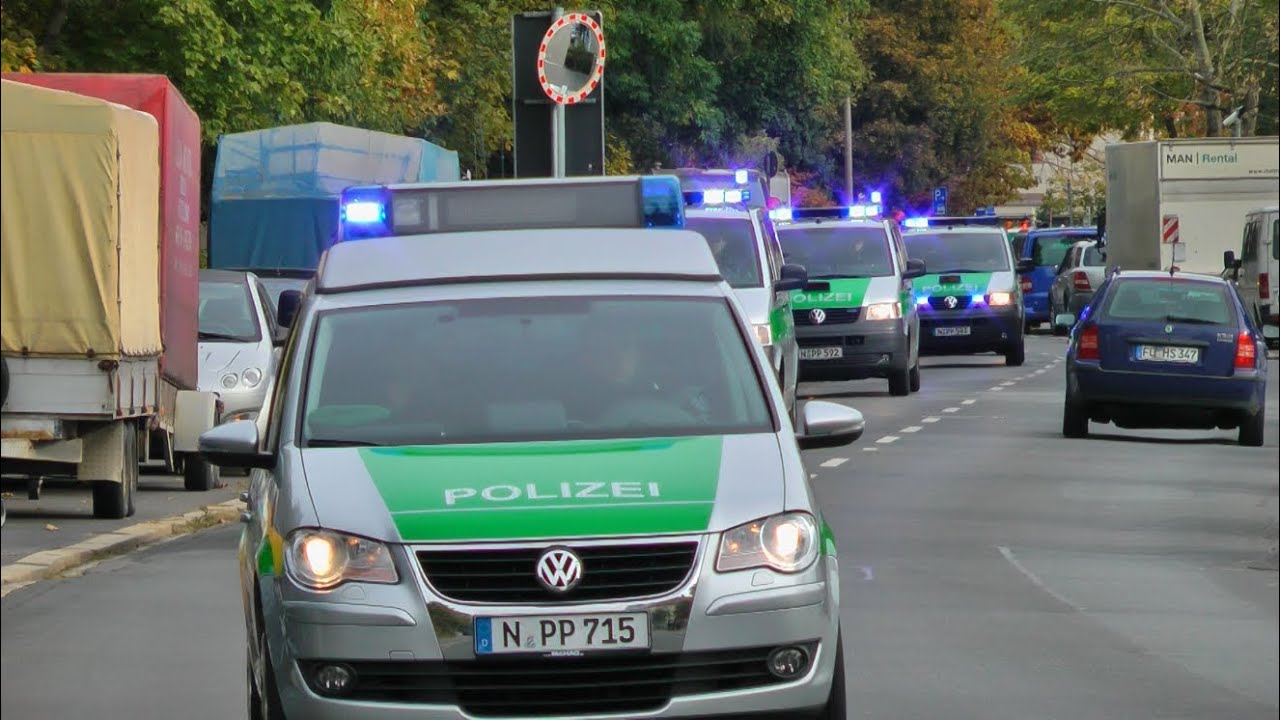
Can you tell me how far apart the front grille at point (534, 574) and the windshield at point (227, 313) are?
14188 mm

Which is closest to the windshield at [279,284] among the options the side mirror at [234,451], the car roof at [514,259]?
the car roof at [514,259]

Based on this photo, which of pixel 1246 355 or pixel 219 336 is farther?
pixel 1246 355

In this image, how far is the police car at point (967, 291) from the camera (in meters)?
39.0

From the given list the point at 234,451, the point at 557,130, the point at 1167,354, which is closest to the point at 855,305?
the point at 1167,354

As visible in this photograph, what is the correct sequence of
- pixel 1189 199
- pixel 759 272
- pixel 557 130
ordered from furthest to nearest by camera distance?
1. pixel 1189 199
2. pixel 759 272
3. pixel 557 130

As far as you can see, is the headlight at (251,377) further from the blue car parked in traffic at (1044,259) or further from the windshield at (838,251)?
the blue car parked in traffic at (1044,259)

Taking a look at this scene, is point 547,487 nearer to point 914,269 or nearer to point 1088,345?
point 1088,345

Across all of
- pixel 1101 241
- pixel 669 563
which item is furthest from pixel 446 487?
pixel 1101 241

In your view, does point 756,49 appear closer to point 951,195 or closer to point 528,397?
point 951,195

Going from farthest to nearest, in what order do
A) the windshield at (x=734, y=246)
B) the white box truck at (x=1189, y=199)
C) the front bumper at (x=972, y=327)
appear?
1. the white box truck at (x=1189, y=199)
2. the front bumper at (x=972, y=327)
3. the windshield at (x=734, y=246)

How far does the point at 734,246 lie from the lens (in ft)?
76.5

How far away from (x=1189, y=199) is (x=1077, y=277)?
6.74 meters

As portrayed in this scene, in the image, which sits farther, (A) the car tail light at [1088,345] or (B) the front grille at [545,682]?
(A) the car tail light at [1088,345]

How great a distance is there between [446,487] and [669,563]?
630mm
